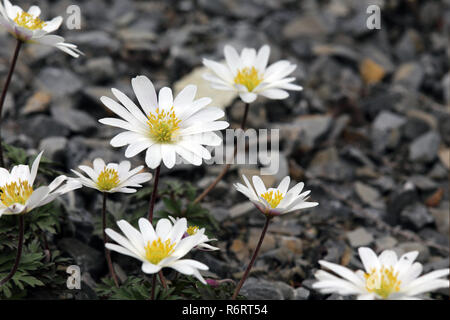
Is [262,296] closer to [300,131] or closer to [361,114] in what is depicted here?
[300,131]

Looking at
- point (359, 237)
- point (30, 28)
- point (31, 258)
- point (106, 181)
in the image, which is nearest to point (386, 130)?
point (359, 237)

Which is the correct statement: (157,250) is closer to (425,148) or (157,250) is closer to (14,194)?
(14,194)

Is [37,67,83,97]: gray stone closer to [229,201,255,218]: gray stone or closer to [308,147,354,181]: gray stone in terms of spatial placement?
[229,201,255,218]: gray stone

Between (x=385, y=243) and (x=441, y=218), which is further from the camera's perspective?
(x=441, y=218)

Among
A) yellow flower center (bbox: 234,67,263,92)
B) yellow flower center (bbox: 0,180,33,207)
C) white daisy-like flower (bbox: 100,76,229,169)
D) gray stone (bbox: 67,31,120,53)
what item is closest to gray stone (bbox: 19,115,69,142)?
gray stone (bbox: 67,31,120,53)

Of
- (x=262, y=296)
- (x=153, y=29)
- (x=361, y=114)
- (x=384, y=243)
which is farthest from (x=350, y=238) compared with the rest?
(x=153, y=29)
